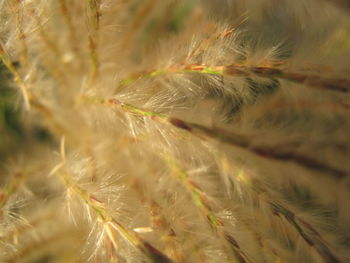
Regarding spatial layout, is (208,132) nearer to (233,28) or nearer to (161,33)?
(233,28)

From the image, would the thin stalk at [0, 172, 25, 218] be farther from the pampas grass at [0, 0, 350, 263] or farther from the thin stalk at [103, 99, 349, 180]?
the thin stalk at [103, 99, 349, 180]

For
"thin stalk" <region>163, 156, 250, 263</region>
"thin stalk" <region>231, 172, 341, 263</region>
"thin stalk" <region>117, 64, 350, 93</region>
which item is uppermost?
"thin stalk" <region>117, 64, 350, 93</region>

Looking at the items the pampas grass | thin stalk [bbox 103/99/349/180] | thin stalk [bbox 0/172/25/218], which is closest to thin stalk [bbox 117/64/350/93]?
the pampas grass

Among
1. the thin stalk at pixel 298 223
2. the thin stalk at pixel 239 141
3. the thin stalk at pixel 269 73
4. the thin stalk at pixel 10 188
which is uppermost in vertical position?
the thin stalk at pixel 269 73

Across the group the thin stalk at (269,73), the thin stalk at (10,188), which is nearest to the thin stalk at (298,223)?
the thin stalk at (269,73)

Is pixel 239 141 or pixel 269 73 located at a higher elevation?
pixel 269 73

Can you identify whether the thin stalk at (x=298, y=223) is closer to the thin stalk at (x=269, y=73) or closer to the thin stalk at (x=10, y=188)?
the thin stalk at (x=269, y=73)

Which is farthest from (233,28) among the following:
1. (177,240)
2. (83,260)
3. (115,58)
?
(83,260)

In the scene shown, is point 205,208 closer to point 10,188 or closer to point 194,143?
point 194,143

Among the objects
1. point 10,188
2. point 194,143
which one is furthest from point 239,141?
point 10,188
